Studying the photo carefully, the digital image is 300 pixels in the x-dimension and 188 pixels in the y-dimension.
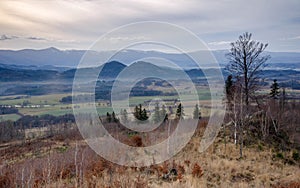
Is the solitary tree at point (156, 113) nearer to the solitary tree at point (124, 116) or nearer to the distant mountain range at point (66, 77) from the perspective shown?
the solitary tree at point (124, 116)

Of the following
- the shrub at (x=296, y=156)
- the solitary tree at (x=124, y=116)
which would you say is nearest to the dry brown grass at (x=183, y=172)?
the shrub at (x=296, y=156)

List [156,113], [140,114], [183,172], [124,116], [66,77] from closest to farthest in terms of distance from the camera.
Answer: [183,172]
[124,116]
[156,113]
[140,114]
[66,77]

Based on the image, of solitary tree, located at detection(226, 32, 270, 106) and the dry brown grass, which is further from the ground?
solitary tree, located at detection(226, 32, 270, 106)

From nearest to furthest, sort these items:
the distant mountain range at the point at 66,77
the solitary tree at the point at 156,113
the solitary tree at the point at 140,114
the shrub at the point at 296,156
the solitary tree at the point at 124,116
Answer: the distant mountain range at the point at 66,77 < the solitary tree at the point at 124,116 < the shrub at the point at 296,156 < the solitary tree at the point at 156,113 < the solitary tree at the point at 140,114

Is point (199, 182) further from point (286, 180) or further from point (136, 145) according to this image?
point (136, 145)

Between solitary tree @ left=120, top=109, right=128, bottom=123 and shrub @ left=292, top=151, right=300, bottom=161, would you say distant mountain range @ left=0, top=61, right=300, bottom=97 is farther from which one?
shrub @ left=292, top=151, right=300, bottom=161

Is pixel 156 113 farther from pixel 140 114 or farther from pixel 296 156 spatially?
pixel 296 156

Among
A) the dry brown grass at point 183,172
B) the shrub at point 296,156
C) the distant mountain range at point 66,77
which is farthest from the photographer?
the shrub at point 296,156

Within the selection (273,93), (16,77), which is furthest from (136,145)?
(16,77)

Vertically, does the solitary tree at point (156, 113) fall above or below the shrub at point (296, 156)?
above

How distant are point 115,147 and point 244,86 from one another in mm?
9305

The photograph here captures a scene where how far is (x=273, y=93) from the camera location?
25766mm

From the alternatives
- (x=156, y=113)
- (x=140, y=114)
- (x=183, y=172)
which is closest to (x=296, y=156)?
(x=183, y=172)

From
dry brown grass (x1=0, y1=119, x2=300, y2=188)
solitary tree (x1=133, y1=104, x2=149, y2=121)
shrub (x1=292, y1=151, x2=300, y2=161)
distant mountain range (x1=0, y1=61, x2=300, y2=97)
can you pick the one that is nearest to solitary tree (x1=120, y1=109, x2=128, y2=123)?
solitary tree (x1=133, y1=104, x2=149, y2=121)
